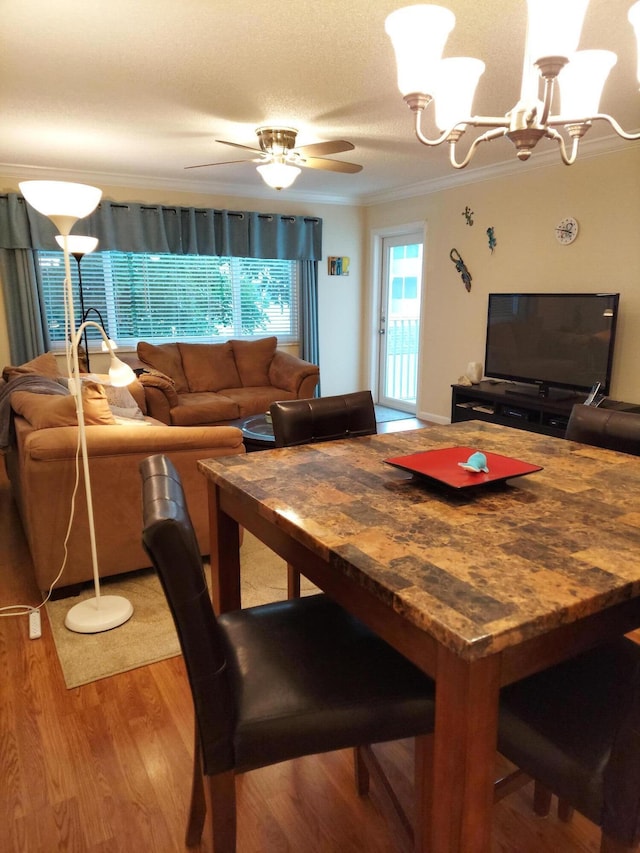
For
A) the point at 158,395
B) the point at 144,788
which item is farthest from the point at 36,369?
the point at 144,788

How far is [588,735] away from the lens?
101 cm

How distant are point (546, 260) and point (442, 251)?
1.24 meters

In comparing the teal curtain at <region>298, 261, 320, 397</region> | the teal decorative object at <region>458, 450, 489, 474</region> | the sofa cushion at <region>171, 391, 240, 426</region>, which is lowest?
the sofa cushion at <region>171, 391, 240, 426</region>

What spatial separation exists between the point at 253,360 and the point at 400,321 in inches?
74.2

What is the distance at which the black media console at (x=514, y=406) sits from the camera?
4.16 meters

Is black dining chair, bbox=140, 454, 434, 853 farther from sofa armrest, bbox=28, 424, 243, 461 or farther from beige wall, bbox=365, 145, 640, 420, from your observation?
beige wall, bbox=365, 145, 640, 420

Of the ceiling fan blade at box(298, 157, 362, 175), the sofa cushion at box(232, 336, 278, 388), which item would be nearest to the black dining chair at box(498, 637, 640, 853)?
the ceiling fan blade at box(298, 157, 362, 175)

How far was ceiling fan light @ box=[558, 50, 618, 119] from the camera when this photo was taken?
1626 mm

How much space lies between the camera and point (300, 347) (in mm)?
6578

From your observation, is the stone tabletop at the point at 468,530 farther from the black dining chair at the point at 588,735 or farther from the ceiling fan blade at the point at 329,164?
the ceiling fan blade at the point at 329,164

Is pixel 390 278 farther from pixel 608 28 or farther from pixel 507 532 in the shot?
pixel 507 532

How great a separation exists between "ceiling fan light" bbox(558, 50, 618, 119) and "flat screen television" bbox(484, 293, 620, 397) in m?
2.52

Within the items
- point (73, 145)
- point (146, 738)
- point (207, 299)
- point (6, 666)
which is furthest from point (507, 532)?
point (207, 299)

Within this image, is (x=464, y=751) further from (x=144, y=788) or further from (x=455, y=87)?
(x=455, y=87)
